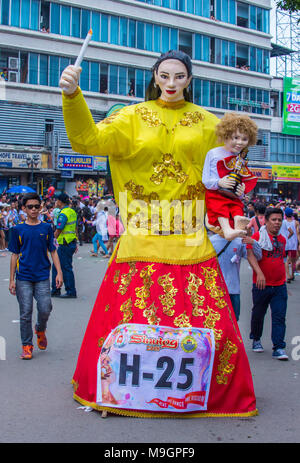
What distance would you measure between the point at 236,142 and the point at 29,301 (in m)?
3.12

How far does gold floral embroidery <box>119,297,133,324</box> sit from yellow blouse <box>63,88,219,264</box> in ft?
1.08

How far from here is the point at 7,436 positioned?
13.0ft

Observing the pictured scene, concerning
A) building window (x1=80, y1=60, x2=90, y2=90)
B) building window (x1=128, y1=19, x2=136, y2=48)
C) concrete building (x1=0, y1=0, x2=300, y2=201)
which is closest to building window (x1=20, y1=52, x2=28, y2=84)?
concrete building (x1=0, y1=0, x2=300, y2=201)

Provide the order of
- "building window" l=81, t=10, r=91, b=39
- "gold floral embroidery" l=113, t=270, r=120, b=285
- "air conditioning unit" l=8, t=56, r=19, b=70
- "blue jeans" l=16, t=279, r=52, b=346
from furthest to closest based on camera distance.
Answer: "building window" l=81, t=10, r=91, b=39, "air conditioning unit" l=8, t=56, r=19, b=70, "blue jeans" l=16, t=279, r=52, b=346, "gold floral embroidery" l=113, t=270, r=120, b=285

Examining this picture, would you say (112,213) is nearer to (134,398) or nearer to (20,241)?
(20,241)

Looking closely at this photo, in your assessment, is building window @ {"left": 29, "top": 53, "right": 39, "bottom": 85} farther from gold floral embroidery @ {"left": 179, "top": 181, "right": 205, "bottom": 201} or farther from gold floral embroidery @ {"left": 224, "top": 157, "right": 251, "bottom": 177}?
gold floral embroidery @ {"left": 224, "top": 157, "right": 251, "bottom": 177}

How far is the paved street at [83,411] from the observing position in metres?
3.97

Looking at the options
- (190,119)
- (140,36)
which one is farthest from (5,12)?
(190,119)

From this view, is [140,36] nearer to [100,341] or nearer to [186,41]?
[186,41]

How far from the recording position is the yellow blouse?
4465mm

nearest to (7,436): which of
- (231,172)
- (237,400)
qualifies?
(237,400)

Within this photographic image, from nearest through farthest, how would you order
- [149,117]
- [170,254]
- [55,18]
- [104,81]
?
[170,254], [149,117], [55,18], [104,81]

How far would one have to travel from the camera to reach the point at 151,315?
4.34 meters

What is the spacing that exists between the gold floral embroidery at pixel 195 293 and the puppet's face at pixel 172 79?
1.33 meters
